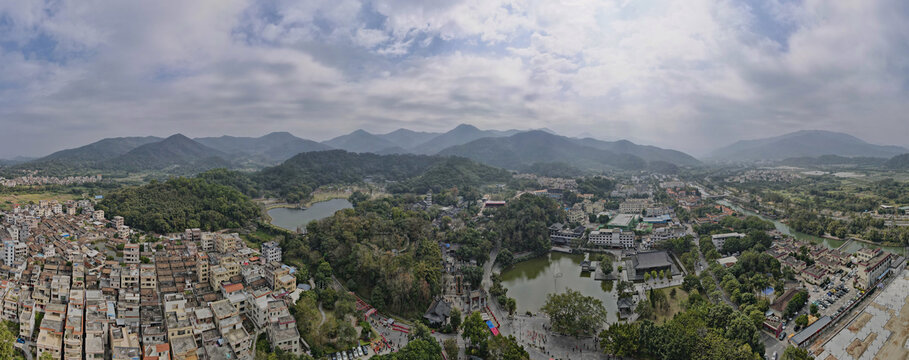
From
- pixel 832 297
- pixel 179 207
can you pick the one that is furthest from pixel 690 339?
pixel 179 207

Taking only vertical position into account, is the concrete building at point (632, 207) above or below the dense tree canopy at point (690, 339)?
above

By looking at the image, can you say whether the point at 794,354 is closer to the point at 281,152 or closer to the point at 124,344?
the point at 124,344

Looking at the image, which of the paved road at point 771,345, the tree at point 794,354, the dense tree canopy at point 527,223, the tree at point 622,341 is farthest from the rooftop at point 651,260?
the tree at point 794,354

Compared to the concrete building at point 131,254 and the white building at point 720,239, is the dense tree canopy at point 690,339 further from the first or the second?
the concrete building at point 131,254

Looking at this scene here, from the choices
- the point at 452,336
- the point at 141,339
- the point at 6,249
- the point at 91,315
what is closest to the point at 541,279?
the point at 452,336

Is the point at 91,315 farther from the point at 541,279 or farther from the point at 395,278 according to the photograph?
the point at 541,279
